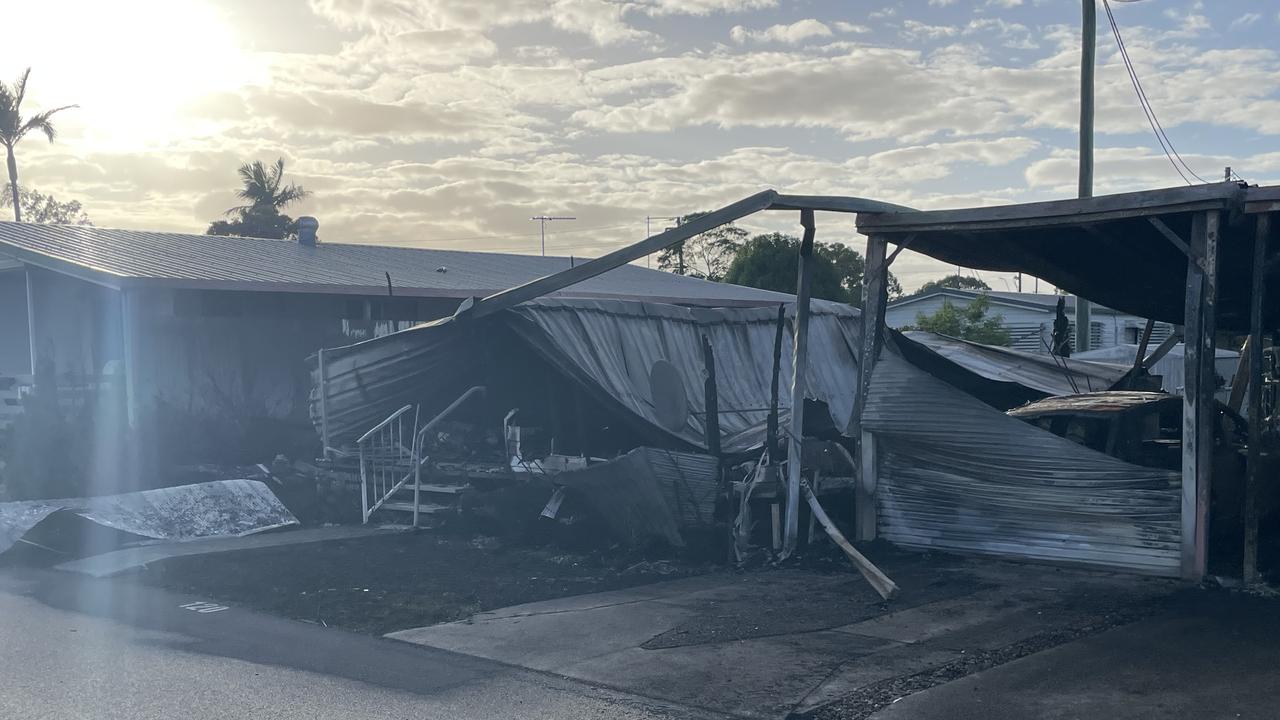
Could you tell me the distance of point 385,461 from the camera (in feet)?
44.5

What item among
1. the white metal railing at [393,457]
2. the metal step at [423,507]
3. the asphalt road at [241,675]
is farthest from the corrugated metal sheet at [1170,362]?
the asphalt road at [241,675]

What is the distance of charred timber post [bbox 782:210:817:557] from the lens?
34.0 feet

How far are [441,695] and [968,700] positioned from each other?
2880 millimetres

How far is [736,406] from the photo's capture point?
1370cm

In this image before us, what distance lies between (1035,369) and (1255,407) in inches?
274

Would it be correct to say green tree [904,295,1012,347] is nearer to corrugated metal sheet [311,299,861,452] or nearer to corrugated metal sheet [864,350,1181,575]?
corrugated metal sheet [311,299,861,452]

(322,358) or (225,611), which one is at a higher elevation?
(322,358)

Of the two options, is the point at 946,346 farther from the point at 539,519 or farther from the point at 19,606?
the point at 19,606

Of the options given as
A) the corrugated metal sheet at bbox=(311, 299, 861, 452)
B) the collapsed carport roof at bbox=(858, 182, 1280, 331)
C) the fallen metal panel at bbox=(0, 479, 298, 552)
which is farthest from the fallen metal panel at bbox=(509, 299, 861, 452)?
the fallen metal panel at bbox=(0, 479, 298, 552)

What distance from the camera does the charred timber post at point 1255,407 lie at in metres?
8.64

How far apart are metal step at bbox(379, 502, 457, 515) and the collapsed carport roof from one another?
5613mm

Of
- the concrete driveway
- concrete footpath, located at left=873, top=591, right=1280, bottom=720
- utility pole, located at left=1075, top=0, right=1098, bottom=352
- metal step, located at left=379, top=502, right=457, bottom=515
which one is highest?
utility pole, located at left=1075, top=0, right=1098, bottom=352

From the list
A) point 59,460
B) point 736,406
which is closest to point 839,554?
point 736,406

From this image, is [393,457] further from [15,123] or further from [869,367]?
[15,123]
